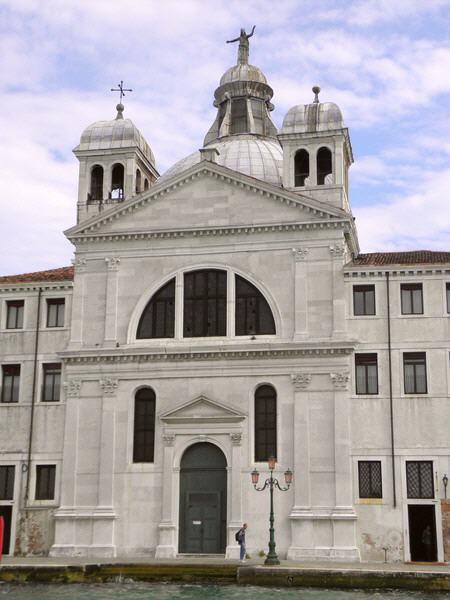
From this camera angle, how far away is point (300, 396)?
38469 millimetres

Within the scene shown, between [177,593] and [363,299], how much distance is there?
47.4 ft

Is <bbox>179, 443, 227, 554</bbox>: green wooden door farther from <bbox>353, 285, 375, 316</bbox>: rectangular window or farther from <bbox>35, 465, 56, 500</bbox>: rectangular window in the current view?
<bbox>353, 285, 375, 316</bbox>: rectangular window

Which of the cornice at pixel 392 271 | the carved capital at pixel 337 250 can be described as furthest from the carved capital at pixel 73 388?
the cornice at pixel 392 271

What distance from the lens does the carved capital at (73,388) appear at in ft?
133

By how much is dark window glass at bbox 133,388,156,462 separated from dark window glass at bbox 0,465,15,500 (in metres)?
5.36

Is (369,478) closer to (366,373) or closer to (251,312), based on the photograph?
(366,373)

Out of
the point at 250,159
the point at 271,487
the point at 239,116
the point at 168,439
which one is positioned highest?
the point at 239,116

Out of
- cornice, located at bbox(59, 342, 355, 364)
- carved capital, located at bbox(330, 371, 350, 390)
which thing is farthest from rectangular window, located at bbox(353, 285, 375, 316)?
carved capital, located at bbox(330, 371, 350, 390)

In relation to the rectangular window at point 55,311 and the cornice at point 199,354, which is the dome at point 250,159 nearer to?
the rectangular window at point 55,311

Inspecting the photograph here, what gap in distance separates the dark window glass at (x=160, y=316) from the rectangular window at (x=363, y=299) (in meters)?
7.37

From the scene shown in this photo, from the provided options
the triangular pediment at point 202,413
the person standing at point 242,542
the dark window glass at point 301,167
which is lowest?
the person standing at point 242,542

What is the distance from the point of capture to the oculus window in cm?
Result: 4000

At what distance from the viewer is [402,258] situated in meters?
41.1

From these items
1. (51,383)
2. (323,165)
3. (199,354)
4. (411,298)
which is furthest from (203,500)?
(323,165)
